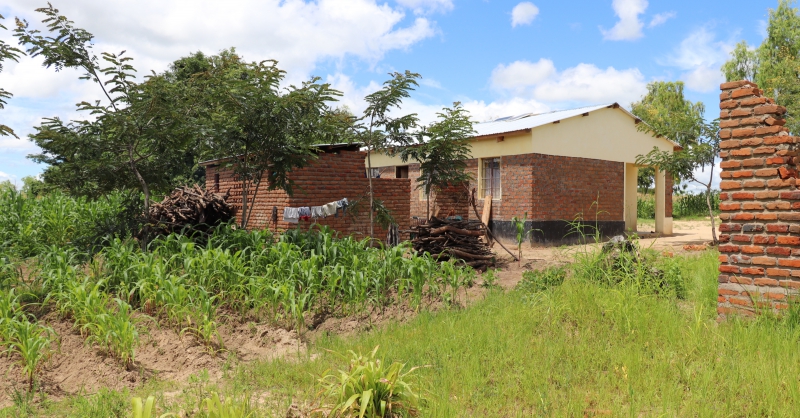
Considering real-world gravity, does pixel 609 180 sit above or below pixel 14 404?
above

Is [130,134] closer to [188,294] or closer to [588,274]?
[188,294]

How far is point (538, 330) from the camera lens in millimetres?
5414

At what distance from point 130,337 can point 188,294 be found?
114cm

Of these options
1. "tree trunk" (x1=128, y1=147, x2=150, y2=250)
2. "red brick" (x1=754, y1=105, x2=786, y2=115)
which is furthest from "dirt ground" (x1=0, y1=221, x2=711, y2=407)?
"red brick" (x1=754, y1=105, x2=786, y2=115)

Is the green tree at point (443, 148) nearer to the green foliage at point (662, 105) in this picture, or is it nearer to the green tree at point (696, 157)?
the green tree at point (696, 157)

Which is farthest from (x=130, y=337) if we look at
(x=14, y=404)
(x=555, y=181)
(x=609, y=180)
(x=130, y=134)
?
(x=609, y=180)

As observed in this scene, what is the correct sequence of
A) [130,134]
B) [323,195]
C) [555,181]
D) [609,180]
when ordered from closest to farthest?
[130,134] → [323,195] → [555,181] → [609,180]

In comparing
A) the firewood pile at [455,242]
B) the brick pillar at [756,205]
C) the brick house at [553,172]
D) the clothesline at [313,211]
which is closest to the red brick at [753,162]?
the brick pillar at [756,205]

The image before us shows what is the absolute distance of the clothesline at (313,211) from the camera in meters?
10.7

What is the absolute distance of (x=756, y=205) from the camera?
5656 millimetres

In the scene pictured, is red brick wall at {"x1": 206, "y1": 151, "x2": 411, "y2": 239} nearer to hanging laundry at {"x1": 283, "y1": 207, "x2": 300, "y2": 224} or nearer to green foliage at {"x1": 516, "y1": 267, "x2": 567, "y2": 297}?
hanging laundry at {"x1": 283, "y1": 207, "x2": 300, "y2": 224}

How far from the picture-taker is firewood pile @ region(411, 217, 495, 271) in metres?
10.0

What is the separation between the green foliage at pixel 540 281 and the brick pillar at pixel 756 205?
1902 millimetres

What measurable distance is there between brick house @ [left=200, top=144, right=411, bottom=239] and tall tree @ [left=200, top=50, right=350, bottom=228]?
1.37 metres
